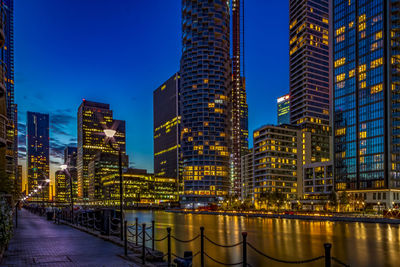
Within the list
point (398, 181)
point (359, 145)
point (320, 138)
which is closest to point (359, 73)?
point (359, 145)

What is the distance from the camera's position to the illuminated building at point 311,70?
175 meters

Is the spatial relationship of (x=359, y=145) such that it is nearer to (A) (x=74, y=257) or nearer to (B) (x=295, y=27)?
(B) (x=295, y=27)

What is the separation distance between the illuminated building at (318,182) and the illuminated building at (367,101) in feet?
24.2

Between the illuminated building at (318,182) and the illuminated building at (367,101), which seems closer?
the illuminated building at (367,101)

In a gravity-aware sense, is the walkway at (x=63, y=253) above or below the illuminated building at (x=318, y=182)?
above

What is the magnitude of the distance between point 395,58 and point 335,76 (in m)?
22.2

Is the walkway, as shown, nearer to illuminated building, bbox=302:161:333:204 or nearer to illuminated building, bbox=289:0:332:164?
illuminated building, bbox=302:161:333:204

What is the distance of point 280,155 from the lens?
152m

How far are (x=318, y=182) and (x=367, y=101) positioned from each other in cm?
3592

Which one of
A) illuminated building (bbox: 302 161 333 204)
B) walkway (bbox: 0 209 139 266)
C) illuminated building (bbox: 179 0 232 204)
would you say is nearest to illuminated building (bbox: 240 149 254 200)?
illuminated building (bbox: 179 0 232 204)

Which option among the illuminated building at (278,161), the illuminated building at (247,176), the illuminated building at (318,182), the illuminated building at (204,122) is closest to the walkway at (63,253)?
the illuminated building at (318,182)

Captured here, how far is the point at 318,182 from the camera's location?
141625mm

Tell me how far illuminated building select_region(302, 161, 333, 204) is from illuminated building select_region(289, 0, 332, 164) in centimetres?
2665

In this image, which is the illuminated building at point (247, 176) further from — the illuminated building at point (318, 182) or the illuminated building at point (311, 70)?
the illuminated building at point (318, 182)
